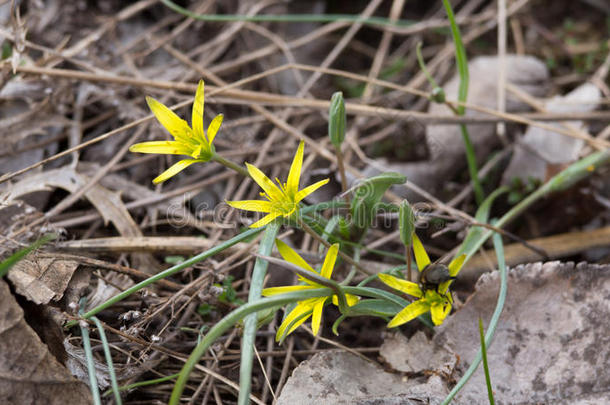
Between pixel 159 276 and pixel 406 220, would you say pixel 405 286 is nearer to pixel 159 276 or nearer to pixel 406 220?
pixel 406 220

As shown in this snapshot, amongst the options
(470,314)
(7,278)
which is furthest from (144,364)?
(470,314)

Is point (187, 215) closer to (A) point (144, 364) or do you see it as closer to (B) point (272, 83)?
(A) point (144, 364)

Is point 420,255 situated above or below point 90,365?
above

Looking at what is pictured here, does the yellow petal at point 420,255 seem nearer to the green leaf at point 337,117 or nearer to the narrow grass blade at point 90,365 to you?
the green leaf at point 337,117

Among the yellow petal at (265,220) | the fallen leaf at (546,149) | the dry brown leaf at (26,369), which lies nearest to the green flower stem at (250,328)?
the yellow petal at (265,220)

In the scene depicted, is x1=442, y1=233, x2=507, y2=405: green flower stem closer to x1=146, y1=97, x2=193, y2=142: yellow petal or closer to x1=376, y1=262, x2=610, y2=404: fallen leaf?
x1=376, y1=262, x2=610, y2=404: fallen leaf

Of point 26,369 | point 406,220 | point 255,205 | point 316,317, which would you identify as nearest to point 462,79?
point 406,220

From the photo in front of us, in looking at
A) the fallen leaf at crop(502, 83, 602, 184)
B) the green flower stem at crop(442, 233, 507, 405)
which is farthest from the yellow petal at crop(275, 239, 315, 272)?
the fallen leaf at crop(502, 83, 602, 184)
